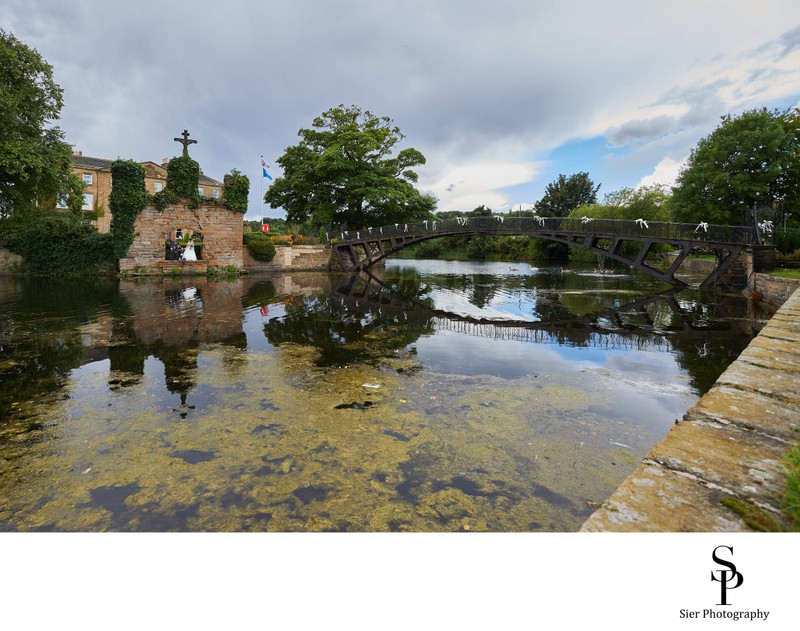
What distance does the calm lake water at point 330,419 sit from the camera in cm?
327

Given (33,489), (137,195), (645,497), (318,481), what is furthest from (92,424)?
(137,195)

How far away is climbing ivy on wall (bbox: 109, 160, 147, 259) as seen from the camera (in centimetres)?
2688

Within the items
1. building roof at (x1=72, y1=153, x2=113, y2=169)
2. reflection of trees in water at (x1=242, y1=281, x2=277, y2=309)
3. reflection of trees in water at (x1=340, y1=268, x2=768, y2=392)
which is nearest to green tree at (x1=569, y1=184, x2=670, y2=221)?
reflection of trees in water at (x1=340, y1=268, x2=768, y2=392)

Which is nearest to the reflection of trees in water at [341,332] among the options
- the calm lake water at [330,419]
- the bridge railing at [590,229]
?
the calm lake water at [330,419]

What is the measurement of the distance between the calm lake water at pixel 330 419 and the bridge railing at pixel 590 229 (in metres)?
10.8

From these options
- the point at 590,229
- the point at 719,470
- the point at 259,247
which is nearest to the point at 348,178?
the point at 259,247

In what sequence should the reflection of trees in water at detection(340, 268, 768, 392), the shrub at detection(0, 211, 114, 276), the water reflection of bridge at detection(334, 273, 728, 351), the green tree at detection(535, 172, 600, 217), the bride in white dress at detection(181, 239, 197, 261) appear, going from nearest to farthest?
the reflection of trees in water at detection(340, 268, 768, 392) < the water reflection of bridge at detection(334, 273, 728, 351) < the shrub at detection(0, 211, 114, 276) < the bride in white dress at detection(181, 239, 197, 261) < the green tree at detection(535, 172, 600, 217)

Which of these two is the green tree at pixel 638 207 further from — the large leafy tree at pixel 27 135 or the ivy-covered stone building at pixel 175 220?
the large leafy tree at pixel 27 135

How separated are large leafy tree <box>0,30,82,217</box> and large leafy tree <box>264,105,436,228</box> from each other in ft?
52.8

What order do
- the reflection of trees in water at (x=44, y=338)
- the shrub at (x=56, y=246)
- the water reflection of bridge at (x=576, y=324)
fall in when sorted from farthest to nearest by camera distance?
the shrub at (x=56, y=246)
the water reflection of bridge at (x=576, y=324)
the reflection of trees in water at (x=44, y=338)

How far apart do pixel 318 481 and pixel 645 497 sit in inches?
100

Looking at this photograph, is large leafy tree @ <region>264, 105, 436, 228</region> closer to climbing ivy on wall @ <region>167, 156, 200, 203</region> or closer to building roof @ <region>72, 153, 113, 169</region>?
climbing ivy on wall @ <region>167, 156, 200, 203</region>

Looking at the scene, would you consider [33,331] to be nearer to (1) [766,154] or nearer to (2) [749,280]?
(2) [749,280]

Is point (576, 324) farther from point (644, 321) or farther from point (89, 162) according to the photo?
point (89, 162)
